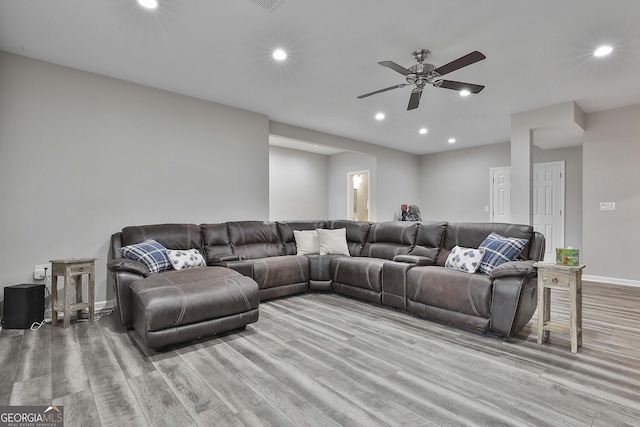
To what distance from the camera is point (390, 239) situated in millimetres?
4527

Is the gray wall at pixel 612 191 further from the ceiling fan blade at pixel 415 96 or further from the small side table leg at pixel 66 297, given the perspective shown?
the small side table leg at pixel 66 297

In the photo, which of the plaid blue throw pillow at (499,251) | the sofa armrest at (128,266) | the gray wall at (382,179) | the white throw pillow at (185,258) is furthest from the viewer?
the gray wall at (382,179)

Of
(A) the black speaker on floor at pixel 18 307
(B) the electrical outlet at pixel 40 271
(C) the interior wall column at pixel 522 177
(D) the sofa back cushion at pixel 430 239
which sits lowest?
(A) the black speaker on floor at pixel 18 307

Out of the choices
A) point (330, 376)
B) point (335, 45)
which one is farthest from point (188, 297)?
point (335, 45)

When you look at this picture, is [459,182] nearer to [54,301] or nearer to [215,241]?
[215,241]

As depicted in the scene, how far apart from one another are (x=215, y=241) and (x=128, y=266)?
1338mm

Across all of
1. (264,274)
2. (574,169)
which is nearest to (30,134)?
(264,274)

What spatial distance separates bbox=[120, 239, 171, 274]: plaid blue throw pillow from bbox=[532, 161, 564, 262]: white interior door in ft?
24.1

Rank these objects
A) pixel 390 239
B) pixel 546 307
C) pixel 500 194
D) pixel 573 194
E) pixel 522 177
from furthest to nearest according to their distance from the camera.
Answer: pixel 500 194 → pixel 573 194 → pixel 522 177 → pixel 390 239 → pixel 546 307

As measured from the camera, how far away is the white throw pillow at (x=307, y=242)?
4.82 m

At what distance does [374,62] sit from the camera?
339 cm

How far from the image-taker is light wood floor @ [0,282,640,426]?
1.71 metres

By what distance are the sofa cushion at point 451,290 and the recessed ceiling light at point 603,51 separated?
8.30 feet

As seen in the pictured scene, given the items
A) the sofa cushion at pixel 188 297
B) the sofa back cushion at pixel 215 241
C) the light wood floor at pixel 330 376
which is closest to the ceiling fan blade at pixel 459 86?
the light wood floor at pixel 330 376
